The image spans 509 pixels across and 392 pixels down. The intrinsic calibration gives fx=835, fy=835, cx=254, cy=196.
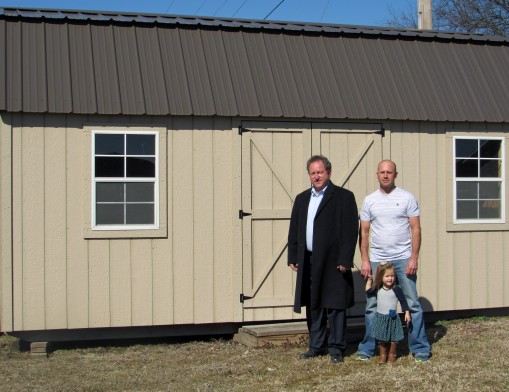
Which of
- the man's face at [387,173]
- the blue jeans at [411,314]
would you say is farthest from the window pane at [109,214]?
the man's face at [387,173]

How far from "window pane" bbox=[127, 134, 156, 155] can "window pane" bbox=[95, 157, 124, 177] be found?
156mm

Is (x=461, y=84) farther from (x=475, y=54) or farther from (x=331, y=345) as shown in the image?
(x=331, y=345)

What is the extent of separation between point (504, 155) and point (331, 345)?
3.67 m

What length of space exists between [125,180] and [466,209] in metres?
4.01

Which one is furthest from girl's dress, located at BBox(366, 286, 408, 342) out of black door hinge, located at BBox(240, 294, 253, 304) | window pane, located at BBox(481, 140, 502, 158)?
window pane, located at BBox(481, 140, 502, 158)

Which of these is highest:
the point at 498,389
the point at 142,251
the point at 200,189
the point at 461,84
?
the point at 461,84

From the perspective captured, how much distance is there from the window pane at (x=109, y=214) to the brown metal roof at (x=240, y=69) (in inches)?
39.0

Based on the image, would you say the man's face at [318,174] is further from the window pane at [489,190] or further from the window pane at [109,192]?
the window pane at [489,190]

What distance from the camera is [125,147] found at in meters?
8.80

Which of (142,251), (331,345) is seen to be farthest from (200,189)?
(331,345)

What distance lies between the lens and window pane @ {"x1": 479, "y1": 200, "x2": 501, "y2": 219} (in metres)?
9.89

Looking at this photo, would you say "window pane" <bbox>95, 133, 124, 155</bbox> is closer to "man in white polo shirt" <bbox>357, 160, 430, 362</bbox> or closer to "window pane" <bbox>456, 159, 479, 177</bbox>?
"man in white polo shirt" <bbox>357, 160, 430, 362</bbox>

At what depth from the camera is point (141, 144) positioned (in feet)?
29.1

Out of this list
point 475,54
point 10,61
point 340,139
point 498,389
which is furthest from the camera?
point 475,54
